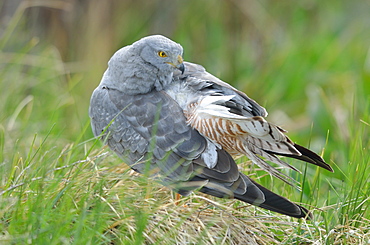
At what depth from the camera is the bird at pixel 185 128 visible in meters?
3.12

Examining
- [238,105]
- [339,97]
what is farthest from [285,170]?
[339,97]

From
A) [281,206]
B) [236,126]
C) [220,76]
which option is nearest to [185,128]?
[236,126]

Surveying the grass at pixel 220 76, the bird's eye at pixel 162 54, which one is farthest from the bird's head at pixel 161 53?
the grass at pixel 220 76

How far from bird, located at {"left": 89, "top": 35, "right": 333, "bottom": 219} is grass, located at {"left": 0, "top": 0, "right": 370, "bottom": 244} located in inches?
5.6

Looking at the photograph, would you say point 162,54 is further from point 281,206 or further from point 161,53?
point 281,206

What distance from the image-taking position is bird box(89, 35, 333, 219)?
10.2 feet

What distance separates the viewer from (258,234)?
3072mm

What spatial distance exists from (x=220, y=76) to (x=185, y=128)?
4.05m

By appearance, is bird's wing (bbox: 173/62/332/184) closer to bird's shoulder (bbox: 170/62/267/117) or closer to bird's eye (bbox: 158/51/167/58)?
bird's shoulder (bbox: 170/62/267/117)

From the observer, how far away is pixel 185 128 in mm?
3461

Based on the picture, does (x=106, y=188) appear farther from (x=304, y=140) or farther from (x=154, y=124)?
(x=304, y=140)

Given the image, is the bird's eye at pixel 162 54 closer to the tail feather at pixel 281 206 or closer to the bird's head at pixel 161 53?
the bird's head at pixel 161 53

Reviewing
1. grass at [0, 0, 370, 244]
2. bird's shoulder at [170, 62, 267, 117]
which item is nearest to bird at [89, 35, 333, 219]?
bird's shoulder at [170, 62, 267, 117]

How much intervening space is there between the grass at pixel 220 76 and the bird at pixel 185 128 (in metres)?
0.14
